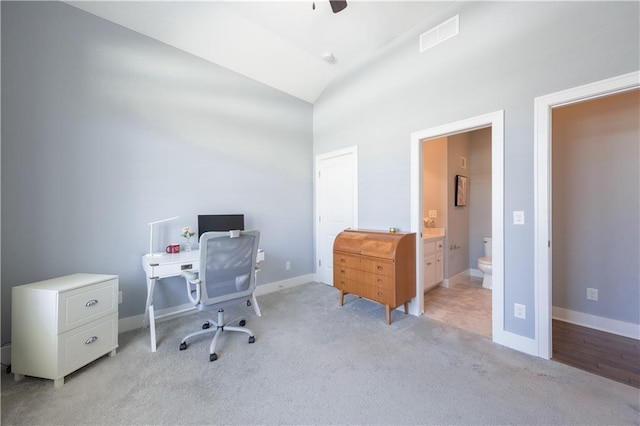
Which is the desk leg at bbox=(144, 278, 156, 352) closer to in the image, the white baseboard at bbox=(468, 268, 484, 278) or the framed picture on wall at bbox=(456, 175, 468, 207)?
the framed picture on wall at bbox=(456, 175, 468, 207)

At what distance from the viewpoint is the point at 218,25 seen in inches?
109

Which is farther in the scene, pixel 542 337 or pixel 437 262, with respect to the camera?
pixel 437 262

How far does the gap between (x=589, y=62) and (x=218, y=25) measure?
3.42m

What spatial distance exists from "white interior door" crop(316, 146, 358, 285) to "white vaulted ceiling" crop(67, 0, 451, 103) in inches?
52.8

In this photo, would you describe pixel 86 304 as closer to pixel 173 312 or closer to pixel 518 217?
pixel 173 312

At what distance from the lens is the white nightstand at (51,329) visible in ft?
5.57

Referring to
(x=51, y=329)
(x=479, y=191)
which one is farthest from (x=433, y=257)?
(x=51, y=329)

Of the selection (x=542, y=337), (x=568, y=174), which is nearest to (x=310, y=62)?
(x=568, y=174)

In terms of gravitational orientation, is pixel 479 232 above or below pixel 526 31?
below

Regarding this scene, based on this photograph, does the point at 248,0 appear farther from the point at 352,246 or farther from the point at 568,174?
the point at 568,174

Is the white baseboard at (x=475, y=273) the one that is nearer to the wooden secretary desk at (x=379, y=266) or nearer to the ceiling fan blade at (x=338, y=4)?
the wooden secretary desk at (x=379, y=266)

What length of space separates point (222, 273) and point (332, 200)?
2.23 m

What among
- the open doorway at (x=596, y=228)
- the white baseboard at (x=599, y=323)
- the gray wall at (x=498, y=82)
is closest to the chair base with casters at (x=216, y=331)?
the gray wall at (x=498, y=82)

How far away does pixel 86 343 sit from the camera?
187 cm
